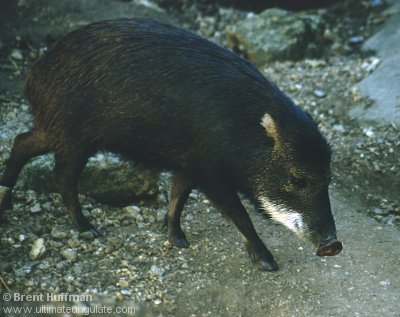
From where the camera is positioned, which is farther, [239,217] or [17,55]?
[17,55]

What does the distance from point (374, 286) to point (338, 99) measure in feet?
8.95

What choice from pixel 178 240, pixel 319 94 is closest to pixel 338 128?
pixel 319 94

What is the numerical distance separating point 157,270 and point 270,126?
1.13 m

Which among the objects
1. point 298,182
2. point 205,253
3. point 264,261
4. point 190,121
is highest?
point 190,121

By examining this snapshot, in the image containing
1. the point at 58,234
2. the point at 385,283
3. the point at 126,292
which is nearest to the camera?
the point at 126,292

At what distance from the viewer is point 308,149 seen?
13.5 feet

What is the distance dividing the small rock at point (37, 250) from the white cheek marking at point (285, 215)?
138 centimetres

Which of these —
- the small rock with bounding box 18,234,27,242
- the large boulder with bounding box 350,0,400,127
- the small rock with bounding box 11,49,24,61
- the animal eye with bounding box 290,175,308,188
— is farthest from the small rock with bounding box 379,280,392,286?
the small rock with bounding box 11,49,24,61

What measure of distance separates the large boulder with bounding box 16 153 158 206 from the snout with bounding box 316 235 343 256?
1.37 m

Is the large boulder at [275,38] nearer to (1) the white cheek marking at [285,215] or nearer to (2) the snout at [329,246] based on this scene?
(1) the white cheek marking at [285,215]

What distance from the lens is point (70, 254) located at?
429 cm

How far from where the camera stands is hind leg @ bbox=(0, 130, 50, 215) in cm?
455

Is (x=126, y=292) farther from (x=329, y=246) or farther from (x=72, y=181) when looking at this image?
(x=329, y=246)

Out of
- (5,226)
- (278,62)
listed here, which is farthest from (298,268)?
(278,62)
